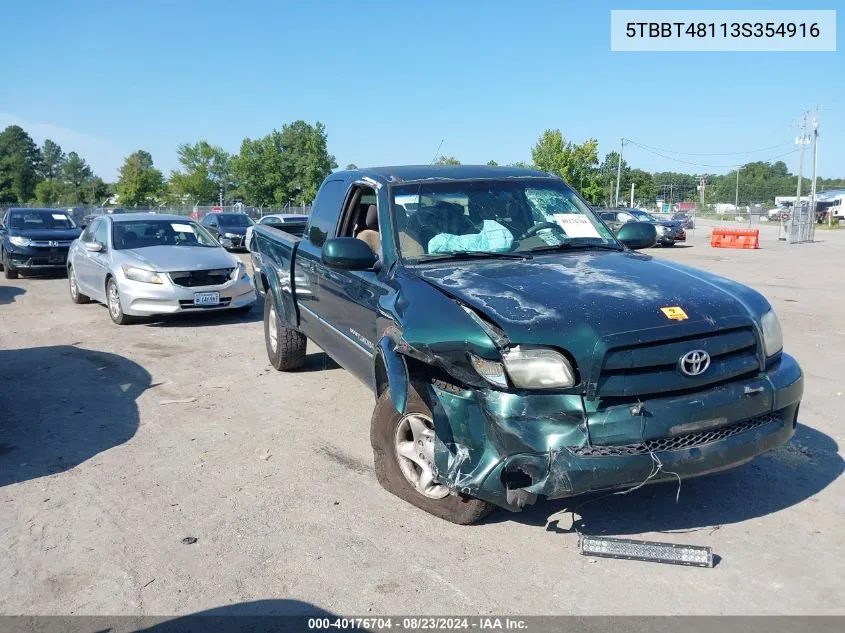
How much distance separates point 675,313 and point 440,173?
2299 millimetres

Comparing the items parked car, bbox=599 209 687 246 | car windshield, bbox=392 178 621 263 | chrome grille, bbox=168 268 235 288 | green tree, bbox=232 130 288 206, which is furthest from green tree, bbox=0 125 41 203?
car windshield, bbox=392 178 621 263

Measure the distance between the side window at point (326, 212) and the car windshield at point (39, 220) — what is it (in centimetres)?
1314

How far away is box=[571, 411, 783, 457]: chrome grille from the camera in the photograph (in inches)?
127

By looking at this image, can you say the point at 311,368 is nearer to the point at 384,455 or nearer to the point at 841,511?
the point at 384,455

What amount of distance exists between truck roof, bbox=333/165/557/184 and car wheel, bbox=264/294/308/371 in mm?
2172

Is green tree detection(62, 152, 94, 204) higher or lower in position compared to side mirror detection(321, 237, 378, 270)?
higher

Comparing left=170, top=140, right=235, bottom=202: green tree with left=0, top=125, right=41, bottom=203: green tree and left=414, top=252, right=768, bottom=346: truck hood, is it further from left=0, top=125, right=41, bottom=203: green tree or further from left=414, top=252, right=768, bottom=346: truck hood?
left=414, top=252, right=768, bottom=346: truck hood

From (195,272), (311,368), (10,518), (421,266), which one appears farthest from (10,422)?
(195,272)

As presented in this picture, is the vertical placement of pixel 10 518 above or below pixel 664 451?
below

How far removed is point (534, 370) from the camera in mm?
3283

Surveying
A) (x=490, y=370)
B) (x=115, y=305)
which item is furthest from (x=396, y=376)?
(x=115, y=305)

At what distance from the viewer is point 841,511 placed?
3988 millimetres

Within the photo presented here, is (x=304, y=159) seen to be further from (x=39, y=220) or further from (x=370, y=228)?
(x=370, y=228)

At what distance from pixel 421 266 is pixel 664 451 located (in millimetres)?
1776
